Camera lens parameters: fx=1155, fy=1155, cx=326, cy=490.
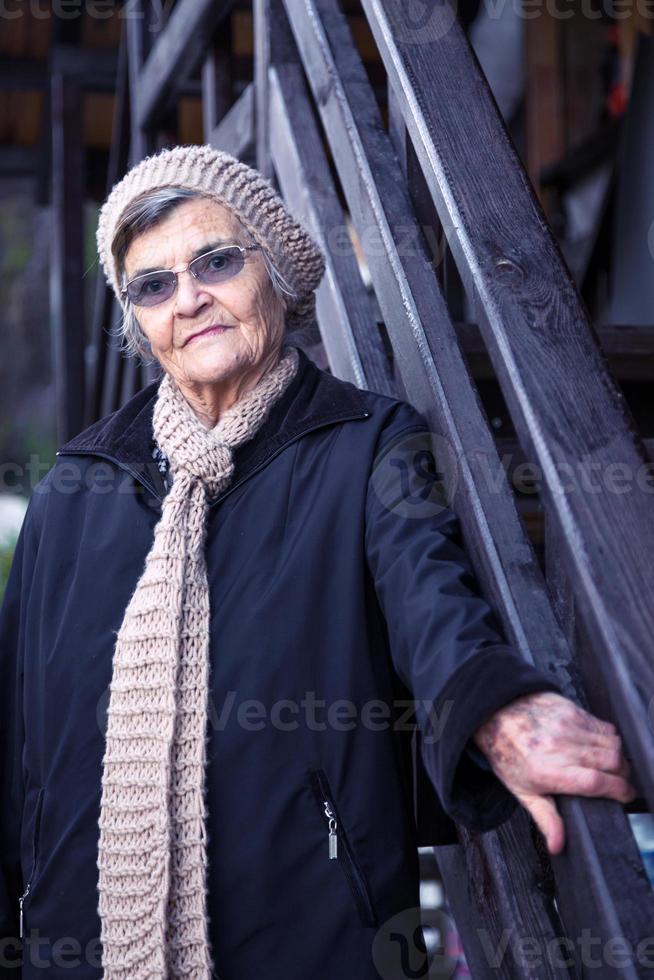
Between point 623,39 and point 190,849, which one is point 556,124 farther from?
point 190,849

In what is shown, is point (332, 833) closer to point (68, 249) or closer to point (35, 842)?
point (35, 842)

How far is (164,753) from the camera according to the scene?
167 cm

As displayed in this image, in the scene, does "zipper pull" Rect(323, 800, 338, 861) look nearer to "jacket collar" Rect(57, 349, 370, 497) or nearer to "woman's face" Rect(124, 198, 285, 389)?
"jacket collar" Rect(57, 349, 370, 497)

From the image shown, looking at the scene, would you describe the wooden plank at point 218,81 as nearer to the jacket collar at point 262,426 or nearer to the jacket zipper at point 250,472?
the jacket collar at point 262,426

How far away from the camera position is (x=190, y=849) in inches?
64.4

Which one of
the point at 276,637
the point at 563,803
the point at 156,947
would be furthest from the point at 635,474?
the point at 156,947

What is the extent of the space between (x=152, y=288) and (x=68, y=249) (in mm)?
3818

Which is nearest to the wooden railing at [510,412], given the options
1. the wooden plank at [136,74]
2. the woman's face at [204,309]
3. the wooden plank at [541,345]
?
the wooden plank at [541,345]

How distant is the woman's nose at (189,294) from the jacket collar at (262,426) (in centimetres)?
20

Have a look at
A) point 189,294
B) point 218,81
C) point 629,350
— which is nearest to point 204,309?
point 189,294

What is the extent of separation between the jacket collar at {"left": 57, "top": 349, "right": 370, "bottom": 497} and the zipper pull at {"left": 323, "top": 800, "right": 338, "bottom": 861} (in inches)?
20.9

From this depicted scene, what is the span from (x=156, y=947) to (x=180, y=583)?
1.70 ft

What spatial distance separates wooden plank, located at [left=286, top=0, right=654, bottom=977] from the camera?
1477 millimetres

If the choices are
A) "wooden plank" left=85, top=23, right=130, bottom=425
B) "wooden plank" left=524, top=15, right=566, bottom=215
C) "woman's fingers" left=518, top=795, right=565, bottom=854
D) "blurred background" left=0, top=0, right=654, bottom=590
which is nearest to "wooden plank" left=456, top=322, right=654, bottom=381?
"blurred background" left=0, top=0, right=654, bottom=590
